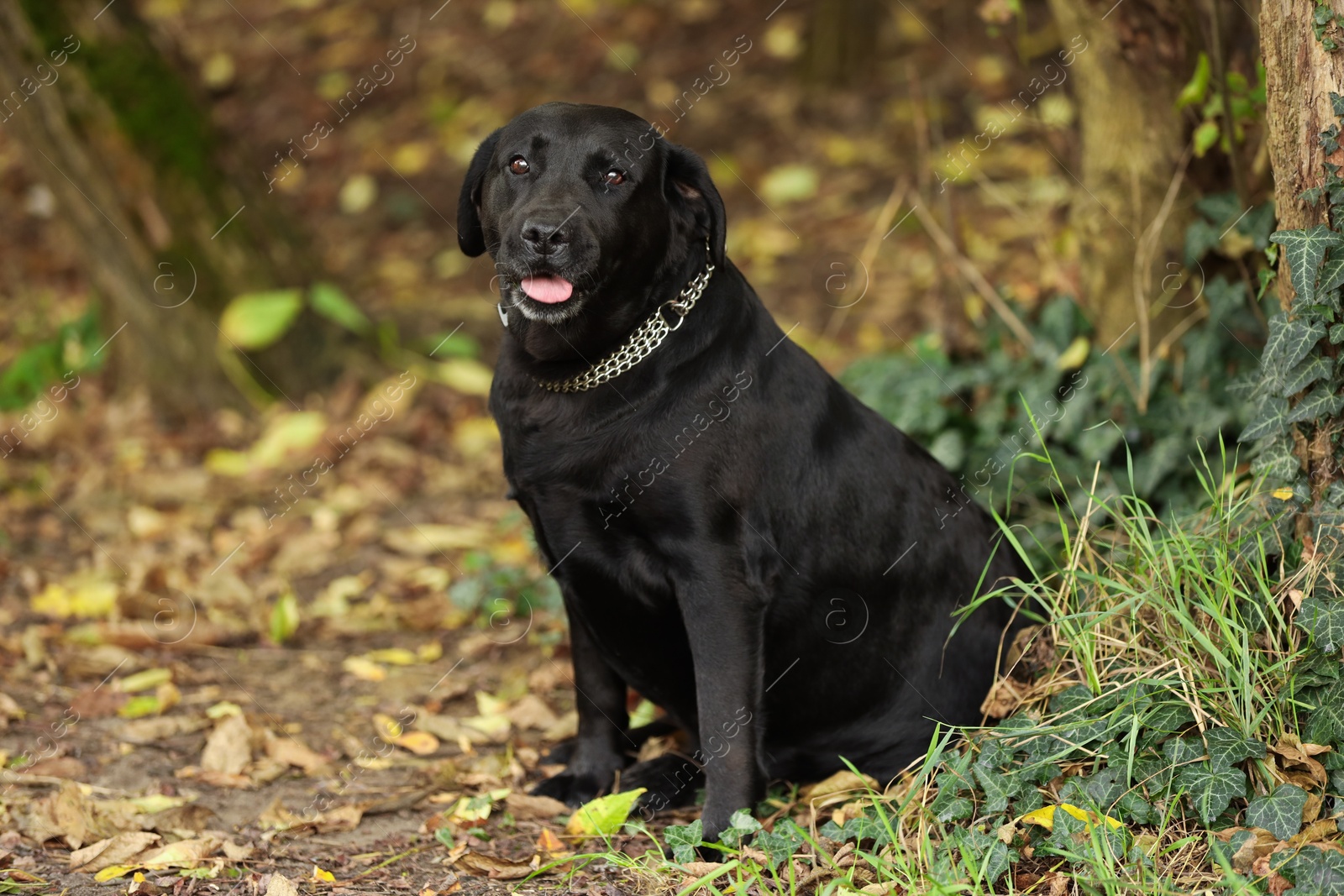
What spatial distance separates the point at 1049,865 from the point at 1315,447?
118cm

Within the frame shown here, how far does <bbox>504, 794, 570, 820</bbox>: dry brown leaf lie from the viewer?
340 cm

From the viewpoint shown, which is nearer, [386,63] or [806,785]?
[806,785]

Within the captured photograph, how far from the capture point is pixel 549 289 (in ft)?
9.98

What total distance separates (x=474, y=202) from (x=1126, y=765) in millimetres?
2179

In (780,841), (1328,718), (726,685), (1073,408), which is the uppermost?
(726,685)

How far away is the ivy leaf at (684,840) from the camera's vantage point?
297 cm

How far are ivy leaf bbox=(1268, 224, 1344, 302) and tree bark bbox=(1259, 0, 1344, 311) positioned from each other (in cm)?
6

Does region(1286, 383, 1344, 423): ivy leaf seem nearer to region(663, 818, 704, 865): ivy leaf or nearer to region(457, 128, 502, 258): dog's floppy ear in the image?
region(663, 818, 704, 865): ivy leaf

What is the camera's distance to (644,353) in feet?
10.0

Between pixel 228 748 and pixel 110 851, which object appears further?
pixel 228 748

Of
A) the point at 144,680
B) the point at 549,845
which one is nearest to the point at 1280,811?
the point at 549,845

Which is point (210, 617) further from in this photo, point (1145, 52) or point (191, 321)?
point (1145, 52)

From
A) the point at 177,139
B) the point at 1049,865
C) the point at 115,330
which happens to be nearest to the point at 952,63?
the point at 177,139

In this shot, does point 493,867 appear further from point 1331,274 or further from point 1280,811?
point 1331,274
